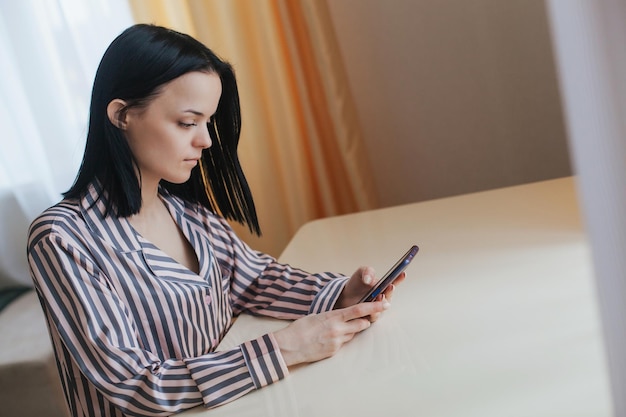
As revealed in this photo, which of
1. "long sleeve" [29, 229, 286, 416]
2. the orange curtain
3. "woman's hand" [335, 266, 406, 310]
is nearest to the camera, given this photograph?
"long sleeve" [29, 229, 286, 416]

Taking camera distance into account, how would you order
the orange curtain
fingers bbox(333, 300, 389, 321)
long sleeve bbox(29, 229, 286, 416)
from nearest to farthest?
long sleeve bbox(29, 229, 286, 416), fingers bbox(333, 300, 389, 321), the orange curtain

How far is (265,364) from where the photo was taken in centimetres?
111

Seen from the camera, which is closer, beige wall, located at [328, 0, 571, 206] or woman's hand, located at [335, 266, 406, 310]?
woman's hand, located at [335, 266, 406, 310]

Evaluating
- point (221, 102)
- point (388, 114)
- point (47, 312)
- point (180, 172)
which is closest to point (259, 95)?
point (388, 114)

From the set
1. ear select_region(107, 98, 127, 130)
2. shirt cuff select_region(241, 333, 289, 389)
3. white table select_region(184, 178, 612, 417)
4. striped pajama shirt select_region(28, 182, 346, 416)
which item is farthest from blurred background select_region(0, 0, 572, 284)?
shirt cuff select_region(241, 333, 289, 389)

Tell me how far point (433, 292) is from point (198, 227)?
17.5 inches

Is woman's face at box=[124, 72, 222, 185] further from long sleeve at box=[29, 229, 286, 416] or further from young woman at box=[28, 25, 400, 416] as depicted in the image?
long sleeve at box=[29, 229, 286, 416]

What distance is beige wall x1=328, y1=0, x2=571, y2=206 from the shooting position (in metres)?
2.49

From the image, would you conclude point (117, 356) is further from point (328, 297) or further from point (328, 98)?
point (328, 98)

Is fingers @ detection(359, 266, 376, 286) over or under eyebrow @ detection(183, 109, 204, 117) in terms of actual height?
under

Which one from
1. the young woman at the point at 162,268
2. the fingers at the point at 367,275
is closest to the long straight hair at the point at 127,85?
the young woman at the point at 162,268

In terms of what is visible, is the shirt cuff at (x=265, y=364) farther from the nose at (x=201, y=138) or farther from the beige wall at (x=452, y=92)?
the beige wall at (x=452, y=92)

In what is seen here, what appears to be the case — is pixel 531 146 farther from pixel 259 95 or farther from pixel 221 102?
pixel 221 102

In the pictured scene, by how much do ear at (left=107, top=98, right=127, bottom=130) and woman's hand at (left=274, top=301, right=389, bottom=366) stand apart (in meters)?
0.41
